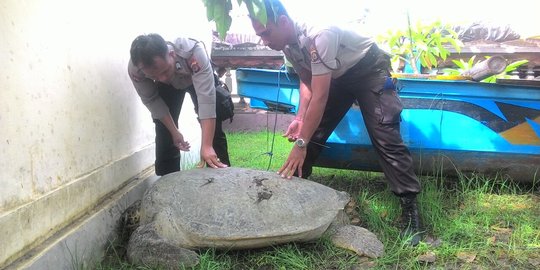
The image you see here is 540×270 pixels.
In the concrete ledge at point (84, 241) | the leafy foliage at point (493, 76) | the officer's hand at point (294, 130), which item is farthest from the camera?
the leafy foliage at point (493, 76)

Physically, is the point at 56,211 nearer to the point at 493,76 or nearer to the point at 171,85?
the point at 171,85

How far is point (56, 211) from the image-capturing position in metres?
1.88

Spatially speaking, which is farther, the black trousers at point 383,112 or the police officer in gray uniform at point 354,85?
the black trousers at point 383,112

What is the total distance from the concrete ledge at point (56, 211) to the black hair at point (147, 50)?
731 mm

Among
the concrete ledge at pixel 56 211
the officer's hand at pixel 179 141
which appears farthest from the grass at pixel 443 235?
the officer's hand at pixel 179 141

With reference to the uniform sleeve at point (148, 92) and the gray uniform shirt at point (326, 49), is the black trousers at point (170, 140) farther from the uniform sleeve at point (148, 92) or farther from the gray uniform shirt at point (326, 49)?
the gray uniform shirt at point (326, 49)

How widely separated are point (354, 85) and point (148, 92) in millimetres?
1373

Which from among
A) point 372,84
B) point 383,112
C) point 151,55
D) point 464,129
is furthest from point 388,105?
point 151,55

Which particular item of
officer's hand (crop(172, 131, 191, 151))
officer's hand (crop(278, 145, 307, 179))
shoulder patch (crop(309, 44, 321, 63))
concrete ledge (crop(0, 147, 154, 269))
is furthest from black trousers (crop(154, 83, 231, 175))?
shoulder patch (crop(309, 44, 321, 63))

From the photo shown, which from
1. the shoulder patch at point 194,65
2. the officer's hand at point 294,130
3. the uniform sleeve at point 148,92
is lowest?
the officer's hand at point 294,130

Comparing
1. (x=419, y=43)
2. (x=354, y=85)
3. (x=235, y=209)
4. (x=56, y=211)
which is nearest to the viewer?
(x=56, y=211)

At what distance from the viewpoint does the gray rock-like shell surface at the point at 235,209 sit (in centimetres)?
207

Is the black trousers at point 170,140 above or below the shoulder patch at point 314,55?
below

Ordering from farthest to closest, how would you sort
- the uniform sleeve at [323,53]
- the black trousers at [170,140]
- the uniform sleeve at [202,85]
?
the black trousers at [170,140]
the uniform sleeve at [202,85]
the uniform sleeve at [323,53]
